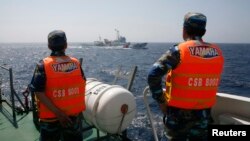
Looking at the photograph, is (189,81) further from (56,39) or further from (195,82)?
(56,39)

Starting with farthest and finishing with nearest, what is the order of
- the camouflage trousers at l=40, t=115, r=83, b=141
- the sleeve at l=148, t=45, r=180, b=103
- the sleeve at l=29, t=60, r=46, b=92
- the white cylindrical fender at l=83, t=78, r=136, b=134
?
the white cylindrical fender at l=83, t=78, r=136, b=134 < the camouflage trousers at l=40, t=115, r=83, b=141 < the sleeve at l=29, t=60, r=46, b=92 < the sleeve at l=148, t=45, r=180, b=103

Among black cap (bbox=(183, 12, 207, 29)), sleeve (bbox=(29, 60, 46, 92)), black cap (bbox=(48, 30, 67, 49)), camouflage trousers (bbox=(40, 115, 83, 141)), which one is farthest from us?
camouflage trousers (bbox=(40, 115, 83, 141))

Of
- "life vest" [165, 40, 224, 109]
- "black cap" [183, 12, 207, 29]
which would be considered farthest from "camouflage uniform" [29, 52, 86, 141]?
"black cap" [183, 12, 207, 29]

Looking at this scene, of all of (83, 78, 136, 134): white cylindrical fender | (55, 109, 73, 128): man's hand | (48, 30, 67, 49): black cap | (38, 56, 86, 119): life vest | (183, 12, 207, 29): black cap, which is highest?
(183, 12, 207, 29): black cap

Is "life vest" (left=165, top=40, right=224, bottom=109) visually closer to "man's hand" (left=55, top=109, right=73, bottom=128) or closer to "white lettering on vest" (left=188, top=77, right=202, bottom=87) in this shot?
"white lettering on vest" (left=188, top=77, right=202, bottom=87)

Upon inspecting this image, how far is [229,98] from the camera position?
170 inches

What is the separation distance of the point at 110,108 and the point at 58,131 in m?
1.36

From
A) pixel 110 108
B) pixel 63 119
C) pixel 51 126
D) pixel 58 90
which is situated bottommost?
pixel 110 108

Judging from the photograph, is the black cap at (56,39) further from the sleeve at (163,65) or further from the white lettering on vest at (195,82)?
the white lettering on vest at (195,82)

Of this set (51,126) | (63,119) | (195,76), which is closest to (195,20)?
(195,76)

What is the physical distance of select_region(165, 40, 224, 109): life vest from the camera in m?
3.08

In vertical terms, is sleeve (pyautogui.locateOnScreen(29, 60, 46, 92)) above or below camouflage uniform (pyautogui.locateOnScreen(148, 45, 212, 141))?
above

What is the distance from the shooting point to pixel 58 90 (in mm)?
3637

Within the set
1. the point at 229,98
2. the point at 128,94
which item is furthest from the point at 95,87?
the point at 229,98
